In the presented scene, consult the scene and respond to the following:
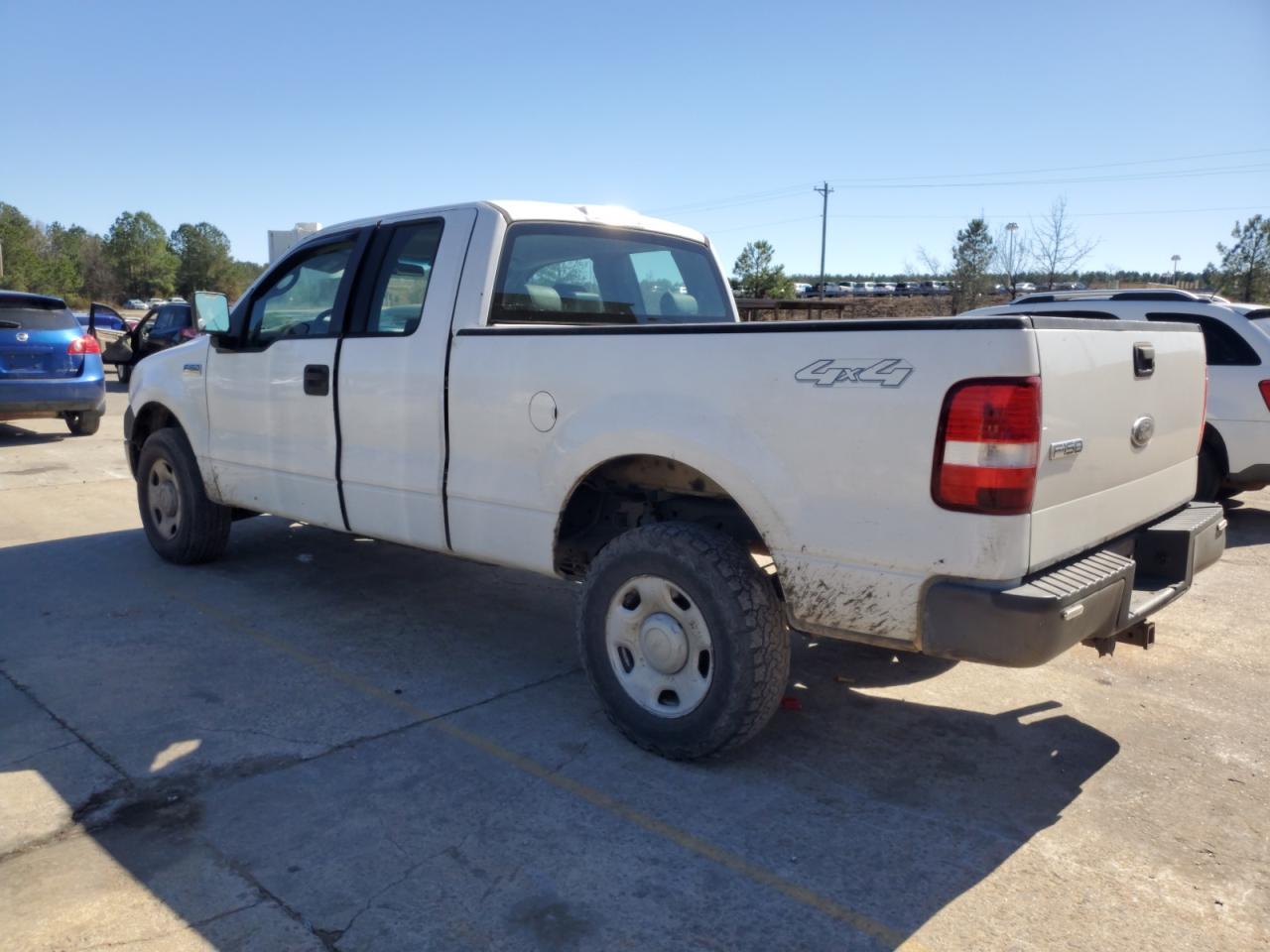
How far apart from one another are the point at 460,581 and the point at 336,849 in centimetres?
324

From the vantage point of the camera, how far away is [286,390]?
17.6 ft

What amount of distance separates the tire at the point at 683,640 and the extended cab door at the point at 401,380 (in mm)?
1132

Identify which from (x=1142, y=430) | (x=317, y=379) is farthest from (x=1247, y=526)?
(x=317, y=379)

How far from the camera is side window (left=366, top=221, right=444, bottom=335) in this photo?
4738 mm

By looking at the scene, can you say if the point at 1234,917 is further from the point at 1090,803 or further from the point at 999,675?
the point at 999,675

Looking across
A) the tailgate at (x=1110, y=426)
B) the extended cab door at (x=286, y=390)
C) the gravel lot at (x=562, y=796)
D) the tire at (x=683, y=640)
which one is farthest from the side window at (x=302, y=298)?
the tailgate at (x=1110, y=426)

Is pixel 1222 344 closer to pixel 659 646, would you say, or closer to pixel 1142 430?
pixel 1142 430

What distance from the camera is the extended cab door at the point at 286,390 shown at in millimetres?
5145

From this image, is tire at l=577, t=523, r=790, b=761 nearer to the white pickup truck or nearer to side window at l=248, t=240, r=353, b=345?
the white pickup truck

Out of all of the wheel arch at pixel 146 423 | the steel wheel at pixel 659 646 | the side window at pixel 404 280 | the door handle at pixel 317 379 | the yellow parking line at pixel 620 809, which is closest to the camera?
the yellow parking line at pixel 620 809

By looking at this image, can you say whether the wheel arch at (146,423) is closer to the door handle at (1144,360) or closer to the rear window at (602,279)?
the rear window at (602,279)

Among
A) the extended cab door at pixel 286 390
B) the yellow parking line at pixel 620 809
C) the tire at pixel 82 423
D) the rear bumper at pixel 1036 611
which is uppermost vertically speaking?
the extended cab door at pixel 286 390

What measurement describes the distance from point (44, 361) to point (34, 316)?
557mm

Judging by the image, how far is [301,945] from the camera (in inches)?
104
